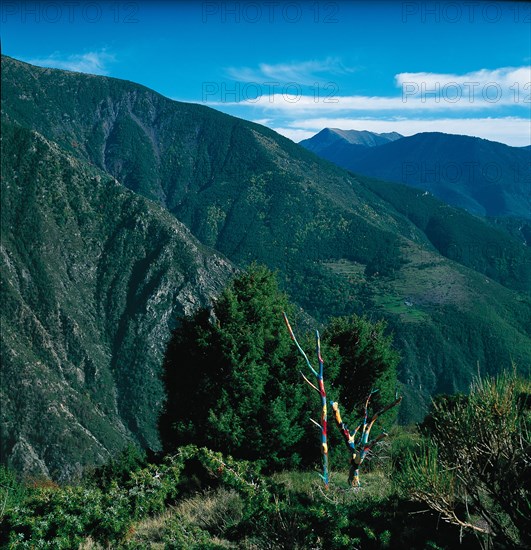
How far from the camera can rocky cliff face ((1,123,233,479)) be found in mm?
96250

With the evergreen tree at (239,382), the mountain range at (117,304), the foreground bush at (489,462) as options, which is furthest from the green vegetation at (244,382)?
the mountain range at (117,304)

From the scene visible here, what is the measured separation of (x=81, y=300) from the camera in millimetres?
141125

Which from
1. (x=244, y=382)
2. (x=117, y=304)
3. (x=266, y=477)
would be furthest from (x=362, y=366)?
(x=117, y=304)

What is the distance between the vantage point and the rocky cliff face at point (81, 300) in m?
96.2

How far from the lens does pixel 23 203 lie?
145625 millimetres

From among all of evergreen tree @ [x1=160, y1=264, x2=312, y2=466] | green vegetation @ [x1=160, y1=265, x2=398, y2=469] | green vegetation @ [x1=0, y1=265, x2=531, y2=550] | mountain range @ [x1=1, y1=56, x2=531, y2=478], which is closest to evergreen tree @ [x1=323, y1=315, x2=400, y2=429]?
green vegetation @ [x1=0, y1=265, x2=531, y2=550]

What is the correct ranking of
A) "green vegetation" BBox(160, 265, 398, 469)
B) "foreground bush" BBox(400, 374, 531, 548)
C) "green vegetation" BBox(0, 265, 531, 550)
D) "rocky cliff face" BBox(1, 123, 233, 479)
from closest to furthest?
"foreground bush" BBox(400, 374, 531, 548), "green vegetation" BBox(0, 265, 531, 550), "green vegetation" BBox(160, 265, 398, 469), "rocky cliff face" BBox(1, 123, 233, 479)

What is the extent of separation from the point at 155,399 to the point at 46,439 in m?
29.0

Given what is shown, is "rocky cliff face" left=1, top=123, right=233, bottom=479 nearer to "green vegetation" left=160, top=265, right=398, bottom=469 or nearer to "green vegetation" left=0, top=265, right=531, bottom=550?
"green vegetation" left=160, top=265, right=398, bottom=469

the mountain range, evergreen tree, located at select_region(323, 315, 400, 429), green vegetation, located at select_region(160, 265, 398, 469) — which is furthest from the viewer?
the mountain range

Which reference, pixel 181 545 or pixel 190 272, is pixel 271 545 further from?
pixel 190 272

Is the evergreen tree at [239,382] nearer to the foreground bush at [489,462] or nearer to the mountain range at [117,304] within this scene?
the foreground bush at [489,462]

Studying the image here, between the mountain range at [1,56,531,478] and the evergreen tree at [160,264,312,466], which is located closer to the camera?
the evergreen tree at [160,264,312,466]

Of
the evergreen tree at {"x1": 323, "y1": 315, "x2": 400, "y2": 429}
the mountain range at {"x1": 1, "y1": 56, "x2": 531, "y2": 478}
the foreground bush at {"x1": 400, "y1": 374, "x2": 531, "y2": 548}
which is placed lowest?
the mountain range at {"x1": 1, "y1": 56, "x2": 531, "y2": 478}
